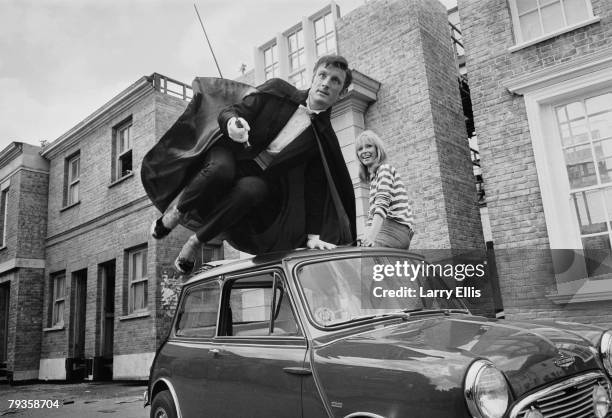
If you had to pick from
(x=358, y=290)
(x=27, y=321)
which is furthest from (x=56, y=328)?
(x=358, y=290)

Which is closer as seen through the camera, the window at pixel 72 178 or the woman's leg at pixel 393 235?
the woman's leg at pixel 393 235

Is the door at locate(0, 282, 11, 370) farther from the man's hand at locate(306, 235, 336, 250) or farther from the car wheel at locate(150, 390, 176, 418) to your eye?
the man's hand at locate(306, 235, 336, 250)

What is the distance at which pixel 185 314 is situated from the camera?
13.9 ft

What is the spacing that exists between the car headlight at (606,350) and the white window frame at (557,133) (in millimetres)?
3783

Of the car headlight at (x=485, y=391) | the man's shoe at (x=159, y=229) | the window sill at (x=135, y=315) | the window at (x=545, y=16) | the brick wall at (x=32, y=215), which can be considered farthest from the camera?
the brick wall at (x=32, y=215)

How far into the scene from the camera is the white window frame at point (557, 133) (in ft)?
20.7

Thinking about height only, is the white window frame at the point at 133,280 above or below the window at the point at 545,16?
below

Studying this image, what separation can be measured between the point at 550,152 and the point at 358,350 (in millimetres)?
5364

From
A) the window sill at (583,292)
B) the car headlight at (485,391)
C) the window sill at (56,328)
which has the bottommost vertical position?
the car headlight at (485,391)

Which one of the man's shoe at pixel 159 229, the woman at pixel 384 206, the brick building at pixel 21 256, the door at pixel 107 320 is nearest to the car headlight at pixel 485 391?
the woman at pixel 384 206

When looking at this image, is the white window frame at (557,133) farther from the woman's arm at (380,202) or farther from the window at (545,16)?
the woman's arm at (380,202)

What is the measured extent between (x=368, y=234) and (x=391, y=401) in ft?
7.27

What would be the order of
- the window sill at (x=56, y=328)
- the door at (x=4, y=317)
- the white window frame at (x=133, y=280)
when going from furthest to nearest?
1. the door at (x=4, y=317)
2. the window sill at (x=56, y=328)
3. the white window frame at (x=133, y=280)

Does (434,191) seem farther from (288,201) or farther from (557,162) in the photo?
(288,201)
